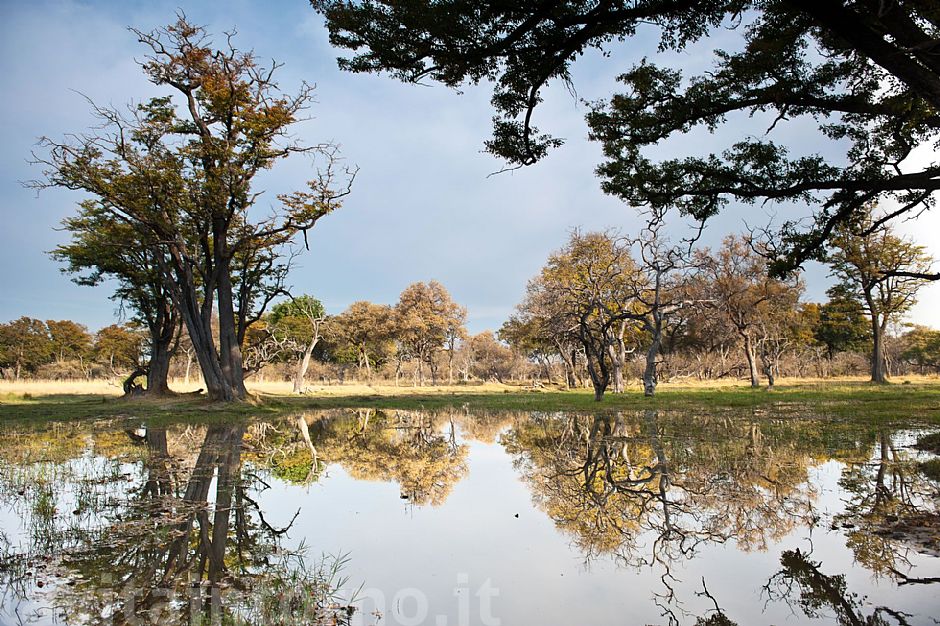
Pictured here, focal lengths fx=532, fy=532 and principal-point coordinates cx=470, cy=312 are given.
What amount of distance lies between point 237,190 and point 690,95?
1914 centimetres

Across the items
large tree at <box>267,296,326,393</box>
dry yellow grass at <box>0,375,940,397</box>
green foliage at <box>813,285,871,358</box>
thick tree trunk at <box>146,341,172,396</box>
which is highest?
large tree at <box>267,296,326,393</box>

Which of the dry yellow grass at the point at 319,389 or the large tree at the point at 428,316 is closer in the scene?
the dry yellow grass at the point at 319,389

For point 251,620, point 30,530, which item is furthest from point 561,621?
point 30,530

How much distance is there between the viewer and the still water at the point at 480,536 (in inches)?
148

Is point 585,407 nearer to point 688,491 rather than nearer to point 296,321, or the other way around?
point 688,491

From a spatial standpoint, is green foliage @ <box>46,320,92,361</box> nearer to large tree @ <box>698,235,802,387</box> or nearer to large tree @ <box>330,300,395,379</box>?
large tree @ <box>330,300,395,379</box>

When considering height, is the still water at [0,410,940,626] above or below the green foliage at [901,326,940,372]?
below

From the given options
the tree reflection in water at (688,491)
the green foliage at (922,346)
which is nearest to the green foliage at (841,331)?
the green foliage at (922,346)

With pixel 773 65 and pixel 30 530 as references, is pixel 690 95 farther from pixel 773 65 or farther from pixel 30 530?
pixel 30 530

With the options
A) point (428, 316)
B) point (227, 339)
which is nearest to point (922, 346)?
point (428, 316)

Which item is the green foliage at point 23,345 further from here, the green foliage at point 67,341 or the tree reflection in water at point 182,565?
the tree reflection in water at point 182,565

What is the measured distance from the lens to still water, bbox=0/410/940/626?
375cm

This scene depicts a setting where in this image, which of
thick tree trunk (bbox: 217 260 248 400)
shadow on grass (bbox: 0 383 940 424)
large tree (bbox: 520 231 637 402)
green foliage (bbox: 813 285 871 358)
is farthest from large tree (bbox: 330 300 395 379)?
green foliage (bbox: 813 285 871 358)

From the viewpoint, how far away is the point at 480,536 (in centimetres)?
566
